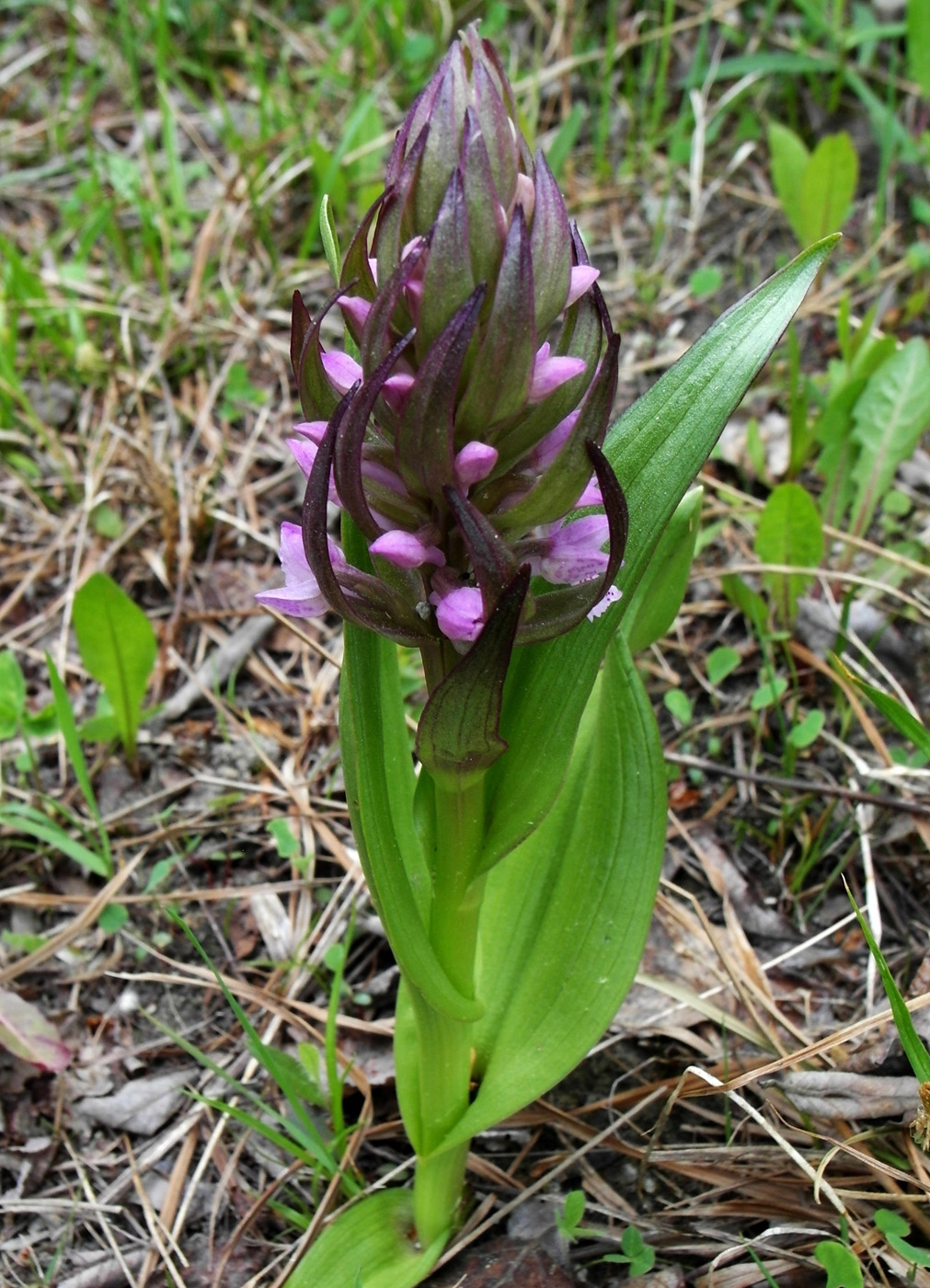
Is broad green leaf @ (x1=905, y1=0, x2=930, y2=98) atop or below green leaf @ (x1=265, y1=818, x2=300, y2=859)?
atop

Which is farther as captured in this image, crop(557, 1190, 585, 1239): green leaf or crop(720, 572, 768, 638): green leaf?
crop(720, 572, 768, 638): green leaf

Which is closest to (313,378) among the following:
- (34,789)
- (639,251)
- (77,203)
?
(34,789)

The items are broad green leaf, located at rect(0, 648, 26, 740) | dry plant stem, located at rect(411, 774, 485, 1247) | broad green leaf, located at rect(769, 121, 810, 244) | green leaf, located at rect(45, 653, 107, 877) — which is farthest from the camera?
broad green leaf, located at rect(769, 121, 810, 244)

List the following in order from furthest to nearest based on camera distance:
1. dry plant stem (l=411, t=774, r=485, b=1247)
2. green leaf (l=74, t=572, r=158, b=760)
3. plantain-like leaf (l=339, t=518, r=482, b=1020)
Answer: green leaf (l=74, t=572, r=158, b=760)
dry plant stem (l=411, t=774, r=485, b=1247)
plantain-like leaf (l=339, t=518, r=482, b=1020)

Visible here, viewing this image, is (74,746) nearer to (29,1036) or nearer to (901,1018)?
(29,1036)

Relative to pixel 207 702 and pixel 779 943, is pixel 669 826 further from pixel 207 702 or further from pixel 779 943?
pixel 207 702

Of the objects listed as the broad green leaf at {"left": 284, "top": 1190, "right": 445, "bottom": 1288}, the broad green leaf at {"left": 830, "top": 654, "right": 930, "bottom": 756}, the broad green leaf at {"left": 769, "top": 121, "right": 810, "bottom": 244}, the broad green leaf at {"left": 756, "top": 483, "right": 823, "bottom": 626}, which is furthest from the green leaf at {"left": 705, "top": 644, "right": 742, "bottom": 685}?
the broad green leaf at {"left": 769, "top": 121, "right": 810, "bottom": 244}

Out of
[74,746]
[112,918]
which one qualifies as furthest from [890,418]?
[112,918]

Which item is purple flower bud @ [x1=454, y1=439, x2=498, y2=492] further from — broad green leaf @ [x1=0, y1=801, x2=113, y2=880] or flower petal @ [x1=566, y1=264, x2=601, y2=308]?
broad green leaf @ [x1=0, y1=801, x2=113, y2=880]
